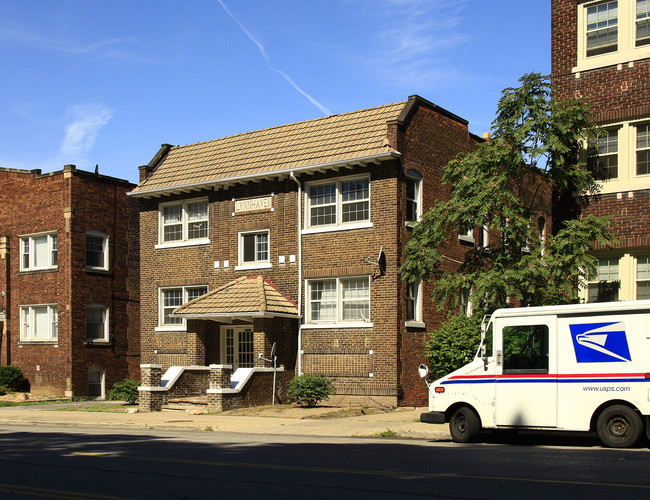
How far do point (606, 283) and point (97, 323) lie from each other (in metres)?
22.1

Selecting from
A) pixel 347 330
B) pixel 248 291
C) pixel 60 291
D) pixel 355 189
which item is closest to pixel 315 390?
pixel 347 330

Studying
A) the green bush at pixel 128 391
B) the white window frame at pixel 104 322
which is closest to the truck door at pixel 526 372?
the green bush at pixel 128 391

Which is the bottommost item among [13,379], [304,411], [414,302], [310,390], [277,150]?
[13,379]

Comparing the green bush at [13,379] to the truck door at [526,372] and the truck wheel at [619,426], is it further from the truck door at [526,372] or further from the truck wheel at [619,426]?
the truck wheel at [619,426]

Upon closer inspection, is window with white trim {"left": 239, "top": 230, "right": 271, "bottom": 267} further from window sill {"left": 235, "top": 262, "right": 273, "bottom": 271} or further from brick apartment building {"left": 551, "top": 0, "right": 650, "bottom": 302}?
brick apartment building {"left": 551, "top": 0, "right": 650, "bottom": 302}

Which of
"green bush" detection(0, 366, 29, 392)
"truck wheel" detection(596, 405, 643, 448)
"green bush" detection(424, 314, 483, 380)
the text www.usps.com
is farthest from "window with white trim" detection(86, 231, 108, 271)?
"truck wheel" detection(596, 405, 643, 448)

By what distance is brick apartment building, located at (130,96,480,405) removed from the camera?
79.5 ft

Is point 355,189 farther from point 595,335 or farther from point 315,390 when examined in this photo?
point 595,335

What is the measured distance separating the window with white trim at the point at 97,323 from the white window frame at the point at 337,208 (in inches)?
492

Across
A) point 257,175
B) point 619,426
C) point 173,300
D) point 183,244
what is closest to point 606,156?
point 619,426

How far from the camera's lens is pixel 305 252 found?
2594 centimetres

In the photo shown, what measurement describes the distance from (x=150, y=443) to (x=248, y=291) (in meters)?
10.6

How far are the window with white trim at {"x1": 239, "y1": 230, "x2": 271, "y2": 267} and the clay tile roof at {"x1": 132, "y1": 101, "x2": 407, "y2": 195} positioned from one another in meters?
2.10

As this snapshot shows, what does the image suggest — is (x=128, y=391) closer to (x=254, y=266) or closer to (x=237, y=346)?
(x=237, y=346)
